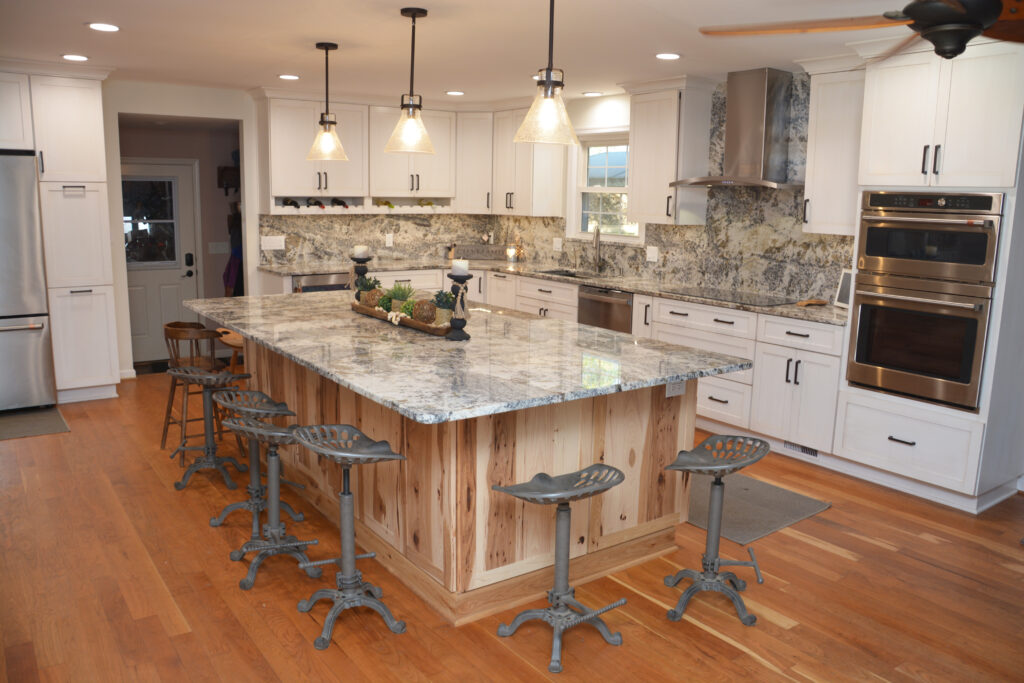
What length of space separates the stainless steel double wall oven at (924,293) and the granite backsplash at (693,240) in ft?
2.51

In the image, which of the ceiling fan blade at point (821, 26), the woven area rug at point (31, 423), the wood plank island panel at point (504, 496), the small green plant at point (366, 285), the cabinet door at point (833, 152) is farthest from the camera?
the woven area rug at point (31, 423)

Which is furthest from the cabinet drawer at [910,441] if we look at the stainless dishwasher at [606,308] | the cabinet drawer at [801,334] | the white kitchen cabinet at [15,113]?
the white kitchen cabinet at [15,113]

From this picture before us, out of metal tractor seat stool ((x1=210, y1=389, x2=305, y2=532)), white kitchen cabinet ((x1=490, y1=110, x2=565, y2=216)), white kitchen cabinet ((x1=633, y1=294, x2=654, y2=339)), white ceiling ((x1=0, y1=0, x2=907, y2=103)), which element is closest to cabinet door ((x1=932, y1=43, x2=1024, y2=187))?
white ceiling ((x1=0, y1=0, x2=907, y2=103))

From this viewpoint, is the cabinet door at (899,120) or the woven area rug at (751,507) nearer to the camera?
the woven area rug at (751,507)

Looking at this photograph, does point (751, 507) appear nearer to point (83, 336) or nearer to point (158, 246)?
point (83, 336)

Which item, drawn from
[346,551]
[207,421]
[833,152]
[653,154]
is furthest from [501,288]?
[346,551]

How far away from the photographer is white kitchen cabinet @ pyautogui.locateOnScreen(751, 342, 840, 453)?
4629mm

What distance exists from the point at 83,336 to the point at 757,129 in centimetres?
505

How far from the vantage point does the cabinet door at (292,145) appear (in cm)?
659

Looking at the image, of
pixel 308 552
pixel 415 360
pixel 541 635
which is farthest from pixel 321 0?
pixel 541 635

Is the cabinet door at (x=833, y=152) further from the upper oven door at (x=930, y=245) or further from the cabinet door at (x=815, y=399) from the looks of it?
the cabinet door at (x=815, y=399)

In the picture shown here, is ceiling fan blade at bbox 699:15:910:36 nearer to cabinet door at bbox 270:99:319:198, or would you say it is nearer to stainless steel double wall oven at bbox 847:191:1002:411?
stainless steel double wall oven at bbox 847:191:1002:411

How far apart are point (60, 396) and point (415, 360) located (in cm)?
409

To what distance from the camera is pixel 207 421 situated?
439 cm
